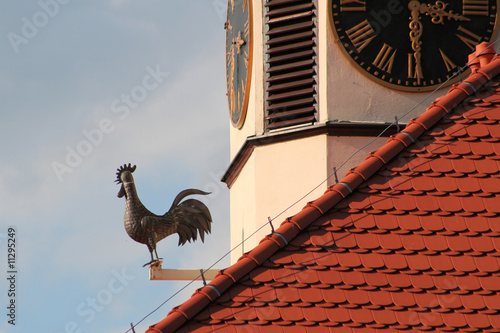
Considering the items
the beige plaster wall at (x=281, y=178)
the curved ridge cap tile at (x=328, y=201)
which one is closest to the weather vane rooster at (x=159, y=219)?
the beige plaster wall at (x=281, y=178)

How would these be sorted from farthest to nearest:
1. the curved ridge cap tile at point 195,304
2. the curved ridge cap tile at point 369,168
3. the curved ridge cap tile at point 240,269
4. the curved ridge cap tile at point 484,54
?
the curved ridge cap tile at point 484,54
the curved ridge cap tile at point 369,168
the curved ridge cap tile at point 240,269
the curved ridge cap tile at point 195,304

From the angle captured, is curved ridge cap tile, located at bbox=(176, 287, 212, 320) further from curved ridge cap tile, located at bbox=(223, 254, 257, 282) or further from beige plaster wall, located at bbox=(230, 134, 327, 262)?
beige plaster wall, located at bbox=(230, 134, 327, 262)

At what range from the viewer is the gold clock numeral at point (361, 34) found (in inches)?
553

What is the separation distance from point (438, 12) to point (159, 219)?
3846 mm

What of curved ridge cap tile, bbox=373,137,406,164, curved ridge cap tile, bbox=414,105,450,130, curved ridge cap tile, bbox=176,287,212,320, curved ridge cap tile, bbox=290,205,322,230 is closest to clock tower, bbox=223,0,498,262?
curved ridge cap tile, bbox=414,105,450,130

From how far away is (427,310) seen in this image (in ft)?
31.0

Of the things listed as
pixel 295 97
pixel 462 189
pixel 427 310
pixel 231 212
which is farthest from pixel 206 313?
pixel 231 212

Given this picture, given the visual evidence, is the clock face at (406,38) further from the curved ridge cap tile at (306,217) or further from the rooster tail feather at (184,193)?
the curved ridge cap tile at (306,217)

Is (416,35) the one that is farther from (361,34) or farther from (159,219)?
(159,219)

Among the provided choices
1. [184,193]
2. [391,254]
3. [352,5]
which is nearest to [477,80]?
[391,254]

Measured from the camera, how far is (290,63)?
562 inches

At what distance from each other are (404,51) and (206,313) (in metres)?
5.32

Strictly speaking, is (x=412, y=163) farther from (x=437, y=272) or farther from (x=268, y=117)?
(x=268, y=117)

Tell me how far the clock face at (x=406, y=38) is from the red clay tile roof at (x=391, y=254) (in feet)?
10.9
